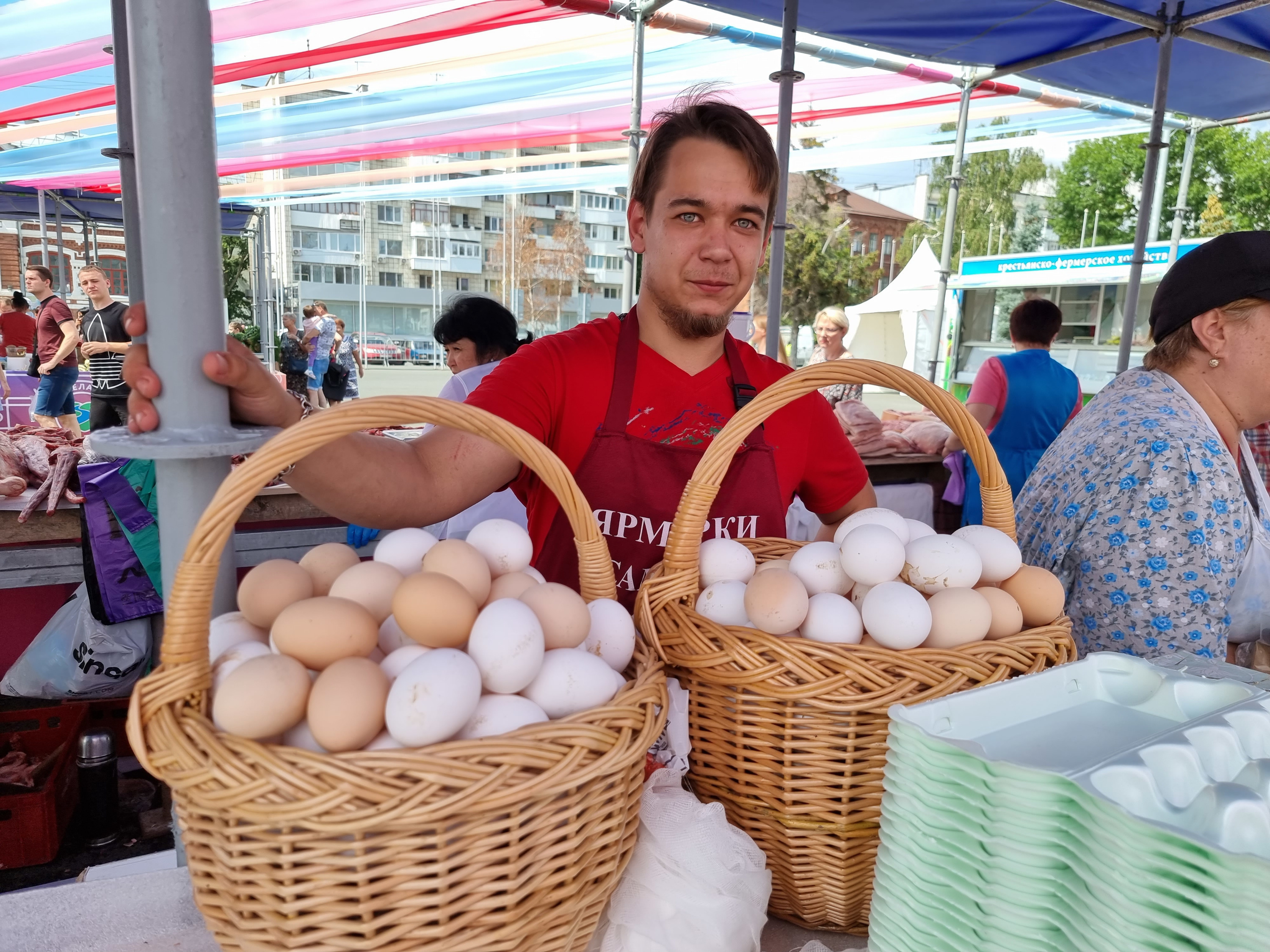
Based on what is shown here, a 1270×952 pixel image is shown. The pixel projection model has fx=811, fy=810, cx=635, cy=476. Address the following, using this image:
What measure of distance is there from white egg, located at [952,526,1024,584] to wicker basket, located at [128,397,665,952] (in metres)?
0.58

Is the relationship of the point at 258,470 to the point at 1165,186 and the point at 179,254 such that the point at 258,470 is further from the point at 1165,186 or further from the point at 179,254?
the point at 1165,186

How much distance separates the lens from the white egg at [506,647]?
0.83 meters

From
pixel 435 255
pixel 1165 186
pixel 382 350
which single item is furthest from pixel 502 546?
pixel 435 255

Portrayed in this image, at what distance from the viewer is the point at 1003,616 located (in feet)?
3.52

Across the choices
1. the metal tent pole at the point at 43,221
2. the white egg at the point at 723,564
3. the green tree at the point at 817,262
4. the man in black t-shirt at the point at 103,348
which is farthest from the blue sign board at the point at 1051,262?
the metal tent pole at the point at 43,221

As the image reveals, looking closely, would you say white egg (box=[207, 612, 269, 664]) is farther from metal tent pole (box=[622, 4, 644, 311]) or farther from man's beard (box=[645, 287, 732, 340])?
metal tent pole (box=[622, 4, 644, 311])

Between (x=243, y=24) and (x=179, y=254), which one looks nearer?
(x=179, y=254)

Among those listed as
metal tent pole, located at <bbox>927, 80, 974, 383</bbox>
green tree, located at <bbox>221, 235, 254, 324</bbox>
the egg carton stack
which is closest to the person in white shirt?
the egg carton stack

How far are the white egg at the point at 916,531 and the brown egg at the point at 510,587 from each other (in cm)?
59

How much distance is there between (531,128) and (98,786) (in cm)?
659

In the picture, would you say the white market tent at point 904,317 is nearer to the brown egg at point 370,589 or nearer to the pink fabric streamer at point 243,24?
the pink fabric streamer at point 243,24

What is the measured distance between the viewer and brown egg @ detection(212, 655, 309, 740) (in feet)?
2.43

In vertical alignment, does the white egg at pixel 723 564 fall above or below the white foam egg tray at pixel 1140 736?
above

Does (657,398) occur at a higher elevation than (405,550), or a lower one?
higher
